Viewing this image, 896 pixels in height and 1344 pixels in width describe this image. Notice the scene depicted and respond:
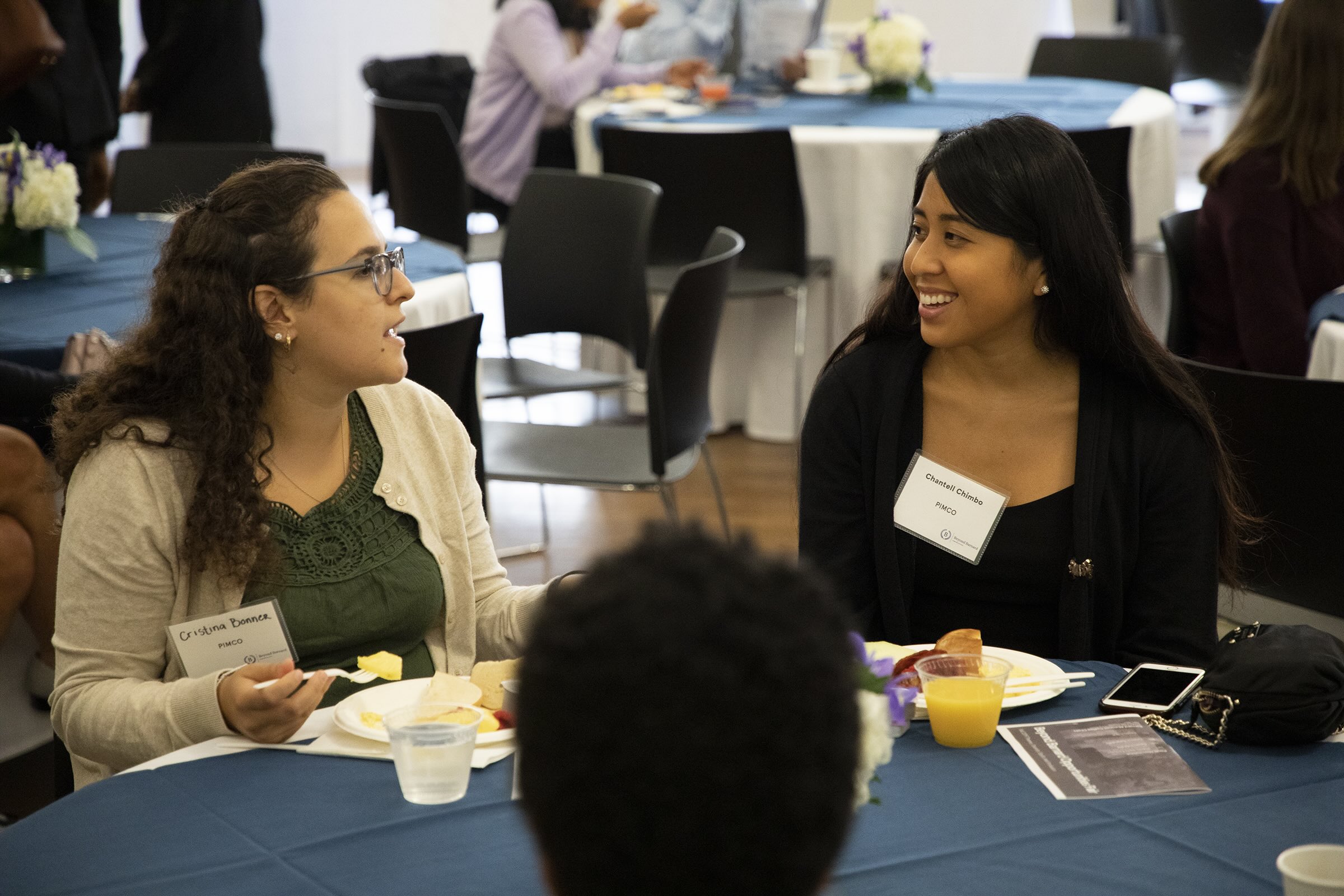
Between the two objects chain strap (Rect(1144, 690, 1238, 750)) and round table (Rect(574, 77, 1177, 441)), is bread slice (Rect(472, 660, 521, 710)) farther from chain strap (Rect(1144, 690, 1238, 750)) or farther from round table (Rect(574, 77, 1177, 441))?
round table (Rect(574, 77, 1177, 441))

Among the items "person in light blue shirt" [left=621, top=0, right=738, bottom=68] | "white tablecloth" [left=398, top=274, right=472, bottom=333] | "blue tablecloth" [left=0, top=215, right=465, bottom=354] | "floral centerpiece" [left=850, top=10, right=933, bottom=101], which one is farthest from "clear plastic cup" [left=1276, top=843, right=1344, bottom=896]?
"person in light blue shirt" [left=621, top=0, right=738, bottom=68]

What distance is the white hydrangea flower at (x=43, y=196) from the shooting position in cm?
315

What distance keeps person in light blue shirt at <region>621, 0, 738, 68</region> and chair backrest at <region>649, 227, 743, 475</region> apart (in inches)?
123

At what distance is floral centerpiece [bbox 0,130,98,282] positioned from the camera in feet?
10.3

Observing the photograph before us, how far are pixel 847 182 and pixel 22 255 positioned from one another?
2.54 meters

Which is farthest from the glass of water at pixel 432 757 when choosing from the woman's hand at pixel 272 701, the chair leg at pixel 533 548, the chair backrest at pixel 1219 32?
the chair backrest at pixel 1219 32

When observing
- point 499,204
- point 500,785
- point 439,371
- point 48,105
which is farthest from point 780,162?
point 500,785

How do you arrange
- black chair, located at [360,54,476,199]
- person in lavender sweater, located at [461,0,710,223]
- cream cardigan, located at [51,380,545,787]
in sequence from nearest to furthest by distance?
cream cardigan, located at [51,380,545,787]
person in lavender sweater, located at [461,0,710,223]
black chair, located at [360,54,476,199]

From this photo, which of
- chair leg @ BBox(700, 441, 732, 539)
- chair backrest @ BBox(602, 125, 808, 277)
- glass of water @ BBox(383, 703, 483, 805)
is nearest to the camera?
glass of water @ BBox(383, 703, 483, 805)

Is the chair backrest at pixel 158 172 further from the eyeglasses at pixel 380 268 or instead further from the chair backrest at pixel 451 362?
the eyeglasses at pixel 380 268

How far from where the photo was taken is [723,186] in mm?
4523

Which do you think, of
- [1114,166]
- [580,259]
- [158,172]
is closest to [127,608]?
[580,259]

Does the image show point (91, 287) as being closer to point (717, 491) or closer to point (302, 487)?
point (717, 491)

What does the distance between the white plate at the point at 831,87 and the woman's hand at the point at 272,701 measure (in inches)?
189
